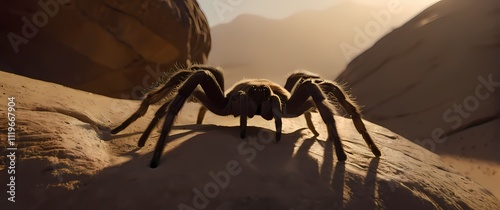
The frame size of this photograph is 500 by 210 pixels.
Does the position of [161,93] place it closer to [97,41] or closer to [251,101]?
[251,101]

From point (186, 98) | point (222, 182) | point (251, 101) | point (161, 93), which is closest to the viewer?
point (222, 182)

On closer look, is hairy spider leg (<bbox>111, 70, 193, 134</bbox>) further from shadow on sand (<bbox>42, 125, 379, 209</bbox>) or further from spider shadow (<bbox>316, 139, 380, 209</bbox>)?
spider shadow (<bbox>316, 139, 380, 209</bbox>)

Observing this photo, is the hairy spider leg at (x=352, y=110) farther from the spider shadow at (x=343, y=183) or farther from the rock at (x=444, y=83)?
the rock at (x=444, y=83)

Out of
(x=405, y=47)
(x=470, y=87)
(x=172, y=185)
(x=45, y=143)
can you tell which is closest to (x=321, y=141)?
(x=172, y=185)

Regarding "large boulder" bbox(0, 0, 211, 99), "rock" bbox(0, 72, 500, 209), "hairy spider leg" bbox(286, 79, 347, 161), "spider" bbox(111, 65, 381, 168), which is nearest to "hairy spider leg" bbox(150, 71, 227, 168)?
"spider" bbox(111, 65, 381, 168)

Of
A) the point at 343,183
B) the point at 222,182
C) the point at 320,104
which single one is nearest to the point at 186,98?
the point at 222,182

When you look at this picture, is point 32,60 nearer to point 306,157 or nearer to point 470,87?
point 306,157
